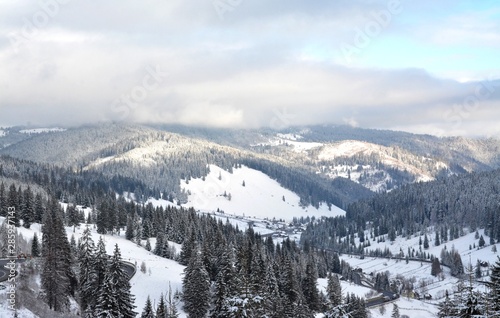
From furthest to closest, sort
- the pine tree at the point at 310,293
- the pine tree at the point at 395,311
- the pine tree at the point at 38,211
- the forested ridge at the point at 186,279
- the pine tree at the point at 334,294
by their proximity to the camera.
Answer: the pine tree at the point at 38,211
the pine tree at the point at 395,311
the pine tree at the point at 310,293
the forested ridge at the point at 186,279
the pine tree at the point at 334,294

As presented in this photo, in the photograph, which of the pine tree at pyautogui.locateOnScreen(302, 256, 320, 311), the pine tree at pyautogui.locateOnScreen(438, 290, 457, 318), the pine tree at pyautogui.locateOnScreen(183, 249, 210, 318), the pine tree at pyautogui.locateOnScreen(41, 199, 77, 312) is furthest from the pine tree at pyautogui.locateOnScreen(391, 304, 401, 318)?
the pine tree at pyautogui.locateOnScreen(438, 290, 457, 318)

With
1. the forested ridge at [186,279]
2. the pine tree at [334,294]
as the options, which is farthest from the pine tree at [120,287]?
the pine tree at [334,294]

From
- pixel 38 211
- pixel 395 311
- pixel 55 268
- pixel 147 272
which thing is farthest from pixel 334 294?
pixel 38 211

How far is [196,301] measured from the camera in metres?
81.6

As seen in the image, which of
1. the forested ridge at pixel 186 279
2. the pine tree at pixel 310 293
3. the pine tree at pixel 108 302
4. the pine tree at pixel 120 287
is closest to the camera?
the pine tree at pixel 108 302

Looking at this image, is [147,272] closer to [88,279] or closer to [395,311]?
[88,279]

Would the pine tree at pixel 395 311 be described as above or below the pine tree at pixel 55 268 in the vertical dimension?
below

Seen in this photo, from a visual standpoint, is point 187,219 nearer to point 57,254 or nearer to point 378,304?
point 378,304

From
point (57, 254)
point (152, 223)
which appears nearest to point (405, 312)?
point (152, 223)

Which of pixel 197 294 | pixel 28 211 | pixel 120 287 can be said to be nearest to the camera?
pixel 120 287

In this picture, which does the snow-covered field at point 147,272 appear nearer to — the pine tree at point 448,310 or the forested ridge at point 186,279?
the forested ridge at point 186,279

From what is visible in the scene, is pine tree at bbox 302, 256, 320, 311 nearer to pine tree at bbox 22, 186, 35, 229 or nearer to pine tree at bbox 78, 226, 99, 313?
pine tree at bbox 78, 226, 99, 313

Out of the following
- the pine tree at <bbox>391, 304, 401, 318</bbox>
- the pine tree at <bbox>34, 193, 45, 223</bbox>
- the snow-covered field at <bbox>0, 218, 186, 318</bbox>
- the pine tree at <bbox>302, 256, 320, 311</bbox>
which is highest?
the pine tree at <bbox>34, 193, 45, 223</bbox>

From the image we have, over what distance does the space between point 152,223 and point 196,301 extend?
254 feet
